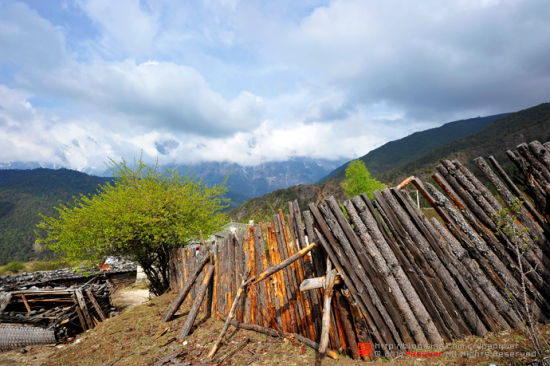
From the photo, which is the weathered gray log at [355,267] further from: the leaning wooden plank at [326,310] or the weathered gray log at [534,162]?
the weathered gray log at [534,162]

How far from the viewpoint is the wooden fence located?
3008mm

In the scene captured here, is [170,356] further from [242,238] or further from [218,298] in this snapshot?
[242,238]

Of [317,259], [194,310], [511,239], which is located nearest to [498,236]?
[511,239]

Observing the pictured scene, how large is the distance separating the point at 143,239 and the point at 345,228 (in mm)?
8410

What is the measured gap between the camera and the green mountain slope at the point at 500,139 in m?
70.2

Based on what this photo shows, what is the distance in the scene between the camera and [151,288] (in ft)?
34.5

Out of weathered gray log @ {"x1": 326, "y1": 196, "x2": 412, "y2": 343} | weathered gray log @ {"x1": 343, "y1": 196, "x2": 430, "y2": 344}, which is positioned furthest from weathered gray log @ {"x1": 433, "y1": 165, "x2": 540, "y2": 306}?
weathered gray log @ {"x1": 326, "y1": 196, "x2": 412, "y2": 343}

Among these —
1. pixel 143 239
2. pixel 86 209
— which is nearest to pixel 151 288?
pixel 143 239

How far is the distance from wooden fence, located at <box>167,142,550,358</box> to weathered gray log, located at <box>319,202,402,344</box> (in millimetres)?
14

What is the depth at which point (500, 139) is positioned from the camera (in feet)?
253

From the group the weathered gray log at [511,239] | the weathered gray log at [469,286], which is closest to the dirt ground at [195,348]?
the weathered gray log at [469,286]

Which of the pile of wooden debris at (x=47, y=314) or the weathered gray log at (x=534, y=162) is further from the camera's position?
the pile of wooden debris at (x=47, y=314)

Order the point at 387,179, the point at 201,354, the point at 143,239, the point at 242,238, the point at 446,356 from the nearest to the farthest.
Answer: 1. the point at 446,356
2. the point at 201,354
3. the point at 242,238
4. the point at 143,239
5. the point at 387,179

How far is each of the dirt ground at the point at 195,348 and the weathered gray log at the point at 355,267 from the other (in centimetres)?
39
